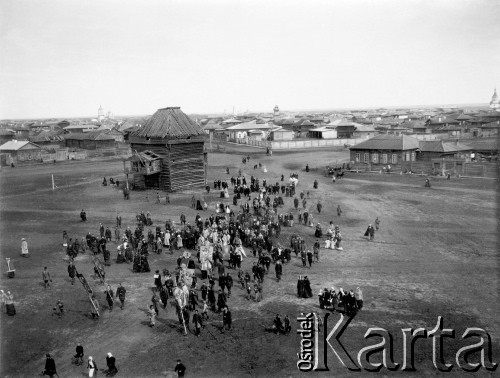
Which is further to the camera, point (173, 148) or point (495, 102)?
point (495, 102)

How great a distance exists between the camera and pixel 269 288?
786 inches

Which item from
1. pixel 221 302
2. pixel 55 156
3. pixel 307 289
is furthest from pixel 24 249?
pixel 55 156

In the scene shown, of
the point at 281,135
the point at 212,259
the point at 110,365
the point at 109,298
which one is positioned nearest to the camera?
the point at 110,365

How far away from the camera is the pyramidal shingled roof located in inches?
1654

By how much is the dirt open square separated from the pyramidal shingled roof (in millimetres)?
6506

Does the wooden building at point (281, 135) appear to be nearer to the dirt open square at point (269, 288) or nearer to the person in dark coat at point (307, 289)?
the dirt open square at point (269, 288)

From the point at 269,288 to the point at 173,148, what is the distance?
25.0 m

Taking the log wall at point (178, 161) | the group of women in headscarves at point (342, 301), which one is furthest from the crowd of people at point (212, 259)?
the log wall at point (178, 161)

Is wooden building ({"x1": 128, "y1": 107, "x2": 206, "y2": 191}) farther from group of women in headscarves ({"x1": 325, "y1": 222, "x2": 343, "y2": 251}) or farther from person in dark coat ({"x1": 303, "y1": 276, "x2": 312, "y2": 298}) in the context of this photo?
person in dark coat ({"x1": 303, "y1": 276, "x2": 312, "y2": 298})

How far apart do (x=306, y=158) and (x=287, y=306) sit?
5243 cm

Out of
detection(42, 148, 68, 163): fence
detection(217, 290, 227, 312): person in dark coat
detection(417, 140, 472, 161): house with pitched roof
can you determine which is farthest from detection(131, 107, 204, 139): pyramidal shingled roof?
detection(42, 148, 68, 163): fence

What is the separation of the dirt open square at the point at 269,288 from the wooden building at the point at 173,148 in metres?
3.65

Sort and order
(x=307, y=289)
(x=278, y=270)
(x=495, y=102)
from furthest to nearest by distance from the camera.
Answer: (x=495, y=102) < (x=278, y=270) < (x=307, y=289)

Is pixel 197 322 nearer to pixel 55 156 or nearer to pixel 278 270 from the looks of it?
pixel 278 270
